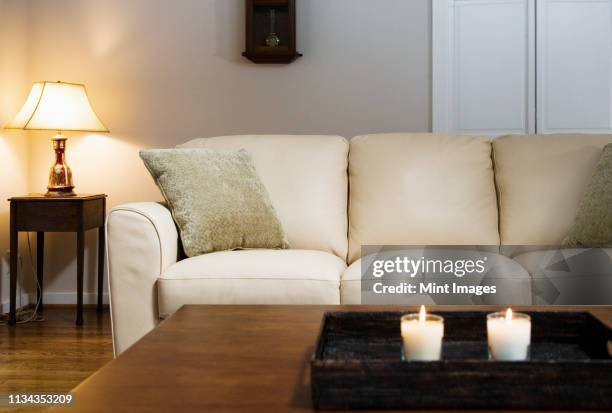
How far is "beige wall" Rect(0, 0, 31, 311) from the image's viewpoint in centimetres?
373

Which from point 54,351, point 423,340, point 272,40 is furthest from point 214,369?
point 272,40

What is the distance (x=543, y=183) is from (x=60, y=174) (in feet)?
7.87

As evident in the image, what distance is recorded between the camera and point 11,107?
3828mm

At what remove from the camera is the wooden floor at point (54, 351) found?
8.17 feet

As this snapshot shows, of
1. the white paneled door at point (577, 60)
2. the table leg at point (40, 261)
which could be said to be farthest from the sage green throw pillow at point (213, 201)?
the white paneled door at point (577, 60)

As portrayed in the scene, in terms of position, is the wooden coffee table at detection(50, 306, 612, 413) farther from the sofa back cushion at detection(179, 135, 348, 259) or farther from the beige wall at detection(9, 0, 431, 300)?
the beige wall at detection(9, 0, 431, 300)

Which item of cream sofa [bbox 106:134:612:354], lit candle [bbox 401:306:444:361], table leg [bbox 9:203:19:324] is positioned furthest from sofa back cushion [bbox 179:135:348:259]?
lit candle [bbox 401:306:444:361]

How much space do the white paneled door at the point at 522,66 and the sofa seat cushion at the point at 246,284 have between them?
75.3 inches

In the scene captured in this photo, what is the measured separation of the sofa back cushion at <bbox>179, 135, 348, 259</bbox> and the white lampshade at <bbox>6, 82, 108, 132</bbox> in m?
0.97

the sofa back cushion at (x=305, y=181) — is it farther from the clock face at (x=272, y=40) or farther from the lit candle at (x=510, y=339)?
the lit candle at (x=510, y=339)

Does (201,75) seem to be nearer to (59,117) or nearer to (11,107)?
(59,117)

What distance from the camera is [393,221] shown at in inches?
107

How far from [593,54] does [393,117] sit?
1.13 m

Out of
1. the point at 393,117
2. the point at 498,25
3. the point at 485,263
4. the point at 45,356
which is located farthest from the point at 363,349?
the point at 498,25
